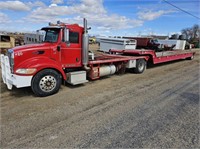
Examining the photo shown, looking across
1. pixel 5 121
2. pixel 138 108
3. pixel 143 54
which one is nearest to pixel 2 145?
pixel 5 121

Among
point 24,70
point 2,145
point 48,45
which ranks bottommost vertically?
point 2,145

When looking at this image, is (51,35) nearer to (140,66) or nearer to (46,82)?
(46,82)

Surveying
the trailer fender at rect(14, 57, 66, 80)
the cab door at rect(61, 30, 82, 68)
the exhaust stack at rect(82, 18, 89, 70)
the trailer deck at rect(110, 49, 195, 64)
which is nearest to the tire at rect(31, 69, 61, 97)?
the trailer fender at rect(14, 57, 66, 80)

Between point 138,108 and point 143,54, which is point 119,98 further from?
point 143,54

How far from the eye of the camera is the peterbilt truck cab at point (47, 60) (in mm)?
4828

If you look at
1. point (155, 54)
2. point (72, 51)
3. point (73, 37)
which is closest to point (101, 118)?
point (72, 51)

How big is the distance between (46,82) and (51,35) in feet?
5.42

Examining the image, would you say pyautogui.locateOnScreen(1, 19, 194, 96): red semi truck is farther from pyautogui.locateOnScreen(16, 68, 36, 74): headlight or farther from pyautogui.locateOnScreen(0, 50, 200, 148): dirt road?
pyautogui.locateOnScreen(0, 50, 200, 148): dirt road

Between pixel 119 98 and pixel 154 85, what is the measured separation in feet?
6.91

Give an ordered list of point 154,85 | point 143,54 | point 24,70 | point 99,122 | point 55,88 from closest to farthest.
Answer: point 99,122 < point 24,70 < point 55,88 < point 154,85 < point 143,54

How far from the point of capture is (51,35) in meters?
5.70

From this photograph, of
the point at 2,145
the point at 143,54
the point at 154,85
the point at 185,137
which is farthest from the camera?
the point at 143,54

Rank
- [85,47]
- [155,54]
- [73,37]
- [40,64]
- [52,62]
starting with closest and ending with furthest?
[40,64] → [52,62] → [73,37] → [85,47] → [155,54]

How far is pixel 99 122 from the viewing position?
3602 mm
